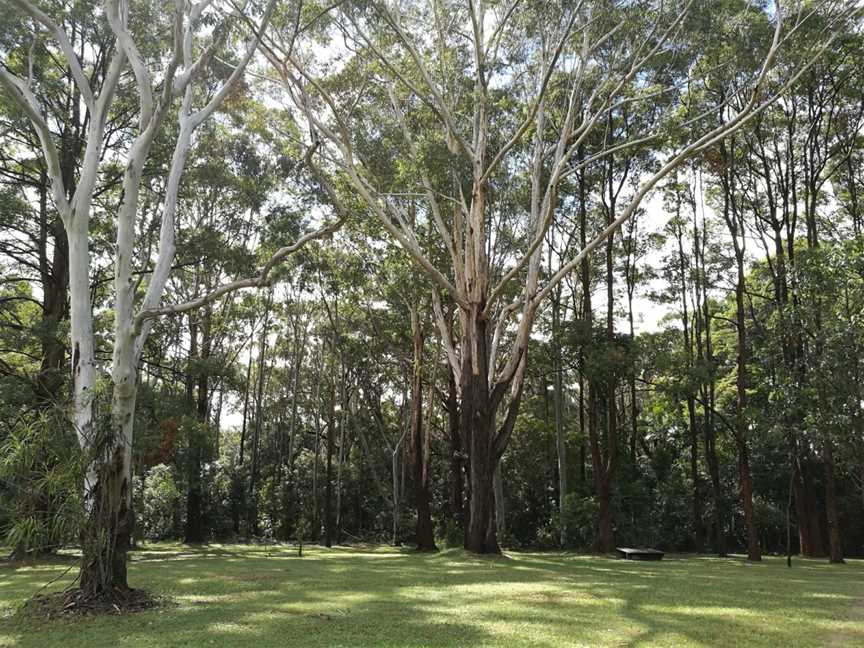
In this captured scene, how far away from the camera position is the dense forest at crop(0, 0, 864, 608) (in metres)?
8.70

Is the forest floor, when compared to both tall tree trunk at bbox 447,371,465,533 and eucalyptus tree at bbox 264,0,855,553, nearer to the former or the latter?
eucalyptus tree at bbox 264,0,855,553

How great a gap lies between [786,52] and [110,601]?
15737mm

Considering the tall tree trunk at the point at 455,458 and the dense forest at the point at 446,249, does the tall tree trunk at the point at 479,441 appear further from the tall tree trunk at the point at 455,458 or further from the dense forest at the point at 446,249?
the tall tree trunk at the point at 455,458

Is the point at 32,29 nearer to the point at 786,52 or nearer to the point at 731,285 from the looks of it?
the point at 786,52

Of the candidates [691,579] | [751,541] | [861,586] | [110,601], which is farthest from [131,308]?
[751,541]

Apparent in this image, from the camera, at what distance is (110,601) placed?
275 inches

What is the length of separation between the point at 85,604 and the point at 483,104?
11936 mm

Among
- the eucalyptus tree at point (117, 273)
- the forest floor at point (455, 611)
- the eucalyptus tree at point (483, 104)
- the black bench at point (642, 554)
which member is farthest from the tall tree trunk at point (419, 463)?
the eucalyptus tree at point (117, 273)

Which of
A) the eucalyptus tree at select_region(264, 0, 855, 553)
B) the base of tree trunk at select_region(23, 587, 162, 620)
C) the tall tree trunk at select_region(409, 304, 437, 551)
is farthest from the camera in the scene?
the tall tree trunk at select_region(409, 304, 437, 551)

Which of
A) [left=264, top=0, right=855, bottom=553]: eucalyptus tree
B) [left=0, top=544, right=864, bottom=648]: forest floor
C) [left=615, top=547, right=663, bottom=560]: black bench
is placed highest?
[left=264, top=0, right=855, bottom=553]: eucalyptus tree

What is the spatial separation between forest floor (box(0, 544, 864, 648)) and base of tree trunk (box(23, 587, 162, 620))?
0.21 meters

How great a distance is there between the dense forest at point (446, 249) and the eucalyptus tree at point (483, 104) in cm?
9

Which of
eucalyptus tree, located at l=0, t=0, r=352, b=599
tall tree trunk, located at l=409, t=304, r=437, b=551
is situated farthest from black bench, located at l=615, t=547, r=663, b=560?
eucalyptus tree, located at l=0, t=0, r=352, b=599

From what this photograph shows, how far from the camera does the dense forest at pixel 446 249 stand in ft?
28.6
